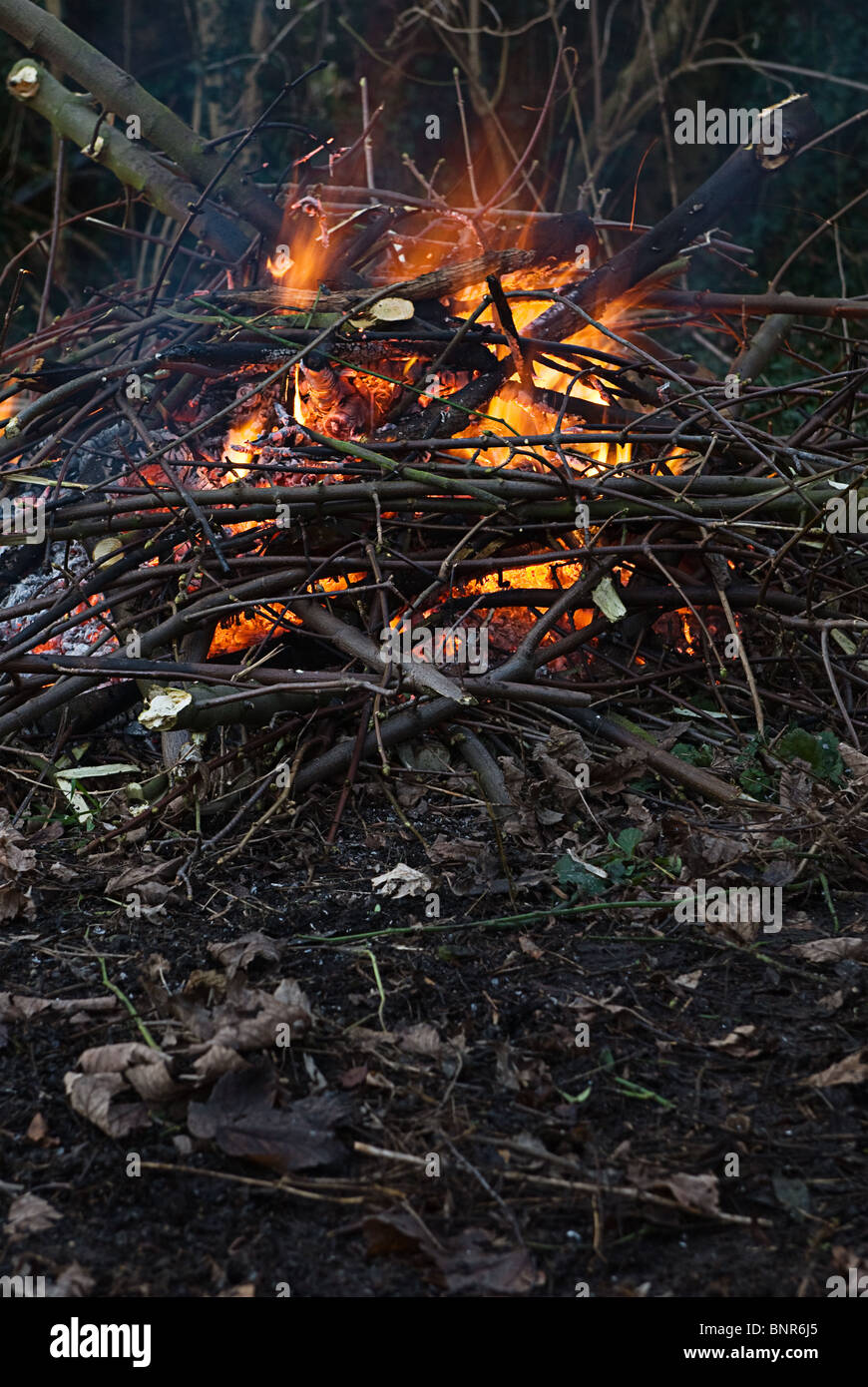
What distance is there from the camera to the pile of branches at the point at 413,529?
2.85m

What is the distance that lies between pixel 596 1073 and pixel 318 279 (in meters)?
2.93

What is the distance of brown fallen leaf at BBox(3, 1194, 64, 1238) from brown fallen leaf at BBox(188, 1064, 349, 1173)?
8.3 inches

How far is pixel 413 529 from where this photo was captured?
324 centimetres

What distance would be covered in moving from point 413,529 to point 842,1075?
1.97m

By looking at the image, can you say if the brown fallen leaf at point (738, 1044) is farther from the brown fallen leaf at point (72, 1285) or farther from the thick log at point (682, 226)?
the thick log at point (682, 226)

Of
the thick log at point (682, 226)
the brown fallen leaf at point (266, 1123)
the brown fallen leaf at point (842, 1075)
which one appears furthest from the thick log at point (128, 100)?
the brown fallen leaf at point (842, 1075)

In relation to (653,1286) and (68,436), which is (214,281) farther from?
(653,1286)

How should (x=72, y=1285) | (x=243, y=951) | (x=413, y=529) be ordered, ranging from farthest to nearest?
(x=413, y=529), (x=243, y=951), (x=72, y=1285)

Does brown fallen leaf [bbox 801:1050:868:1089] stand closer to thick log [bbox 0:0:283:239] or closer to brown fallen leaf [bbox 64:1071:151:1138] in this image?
brown fallen leaf [bbox 64:1071:151:1138]

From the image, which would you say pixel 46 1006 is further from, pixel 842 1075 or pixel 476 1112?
pixel 842 1075

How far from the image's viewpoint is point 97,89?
12.9 feet

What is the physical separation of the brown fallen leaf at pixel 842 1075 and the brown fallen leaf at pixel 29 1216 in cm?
112

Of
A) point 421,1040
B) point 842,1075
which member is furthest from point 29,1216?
point 842,1075

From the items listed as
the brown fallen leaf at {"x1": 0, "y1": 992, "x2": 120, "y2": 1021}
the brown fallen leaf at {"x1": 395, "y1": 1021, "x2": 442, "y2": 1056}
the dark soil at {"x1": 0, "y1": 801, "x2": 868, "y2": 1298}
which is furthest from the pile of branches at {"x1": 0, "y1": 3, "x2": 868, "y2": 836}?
the brown fallen leaf at {"x1": 395, "y1": 1021, "x2": 442, "y2": 1056}
